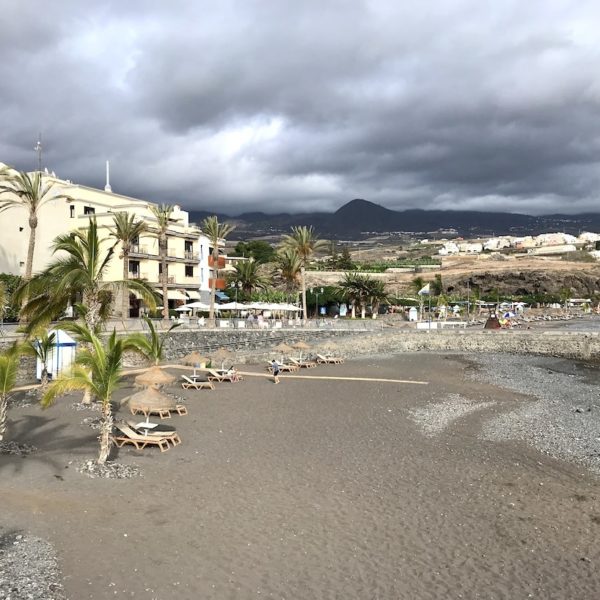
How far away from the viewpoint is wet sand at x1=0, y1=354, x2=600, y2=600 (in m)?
8.09

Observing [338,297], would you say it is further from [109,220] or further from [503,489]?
[503,489]

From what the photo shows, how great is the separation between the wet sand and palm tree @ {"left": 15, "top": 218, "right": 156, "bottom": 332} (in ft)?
10.6

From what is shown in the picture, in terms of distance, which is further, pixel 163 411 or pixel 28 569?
pixel 163 411

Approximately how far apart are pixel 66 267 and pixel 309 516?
11718mm

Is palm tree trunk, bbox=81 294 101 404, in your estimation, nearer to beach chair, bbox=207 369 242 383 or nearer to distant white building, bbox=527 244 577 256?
beach chair, bbox=207 369 242 383

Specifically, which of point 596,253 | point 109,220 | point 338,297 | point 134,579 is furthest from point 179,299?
point 596,253

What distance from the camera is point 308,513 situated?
1045 centimetres

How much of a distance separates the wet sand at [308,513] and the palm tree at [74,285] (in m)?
3.22

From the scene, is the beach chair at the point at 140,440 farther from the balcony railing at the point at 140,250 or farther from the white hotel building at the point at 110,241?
the balcony railing at the point at 140,250

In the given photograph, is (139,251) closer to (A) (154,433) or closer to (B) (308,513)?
(A) (154,433)

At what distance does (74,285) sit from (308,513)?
1168cm

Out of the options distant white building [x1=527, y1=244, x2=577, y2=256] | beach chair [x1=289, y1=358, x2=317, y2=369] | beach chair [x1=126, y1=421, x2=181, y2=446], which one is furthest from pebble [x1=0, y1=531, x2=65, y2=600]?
distant white building [x1=527, y1=244, x2=577, y2=256]

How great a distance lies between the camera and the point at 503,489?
12.1 m

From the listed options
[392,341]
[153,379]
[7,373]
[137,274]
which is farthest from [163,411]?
[137,274]
